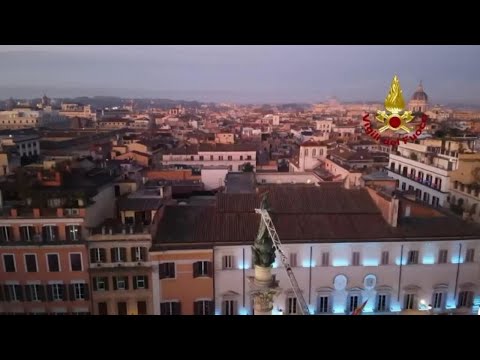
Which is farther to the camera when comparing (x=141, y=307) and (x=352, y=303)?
(x=352, y=303)

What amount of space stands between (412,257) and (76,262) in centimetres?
572

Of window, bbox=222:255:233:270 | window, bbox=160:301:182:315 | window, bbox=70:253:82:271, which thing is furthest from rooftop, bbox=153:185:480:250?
window, bbox=70:253:82:271

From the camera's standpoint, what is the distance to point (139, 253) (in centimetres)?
639

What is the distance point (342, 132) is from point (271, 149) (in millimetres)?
2881

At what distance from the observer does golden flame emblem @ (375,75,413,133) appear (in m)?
5.92

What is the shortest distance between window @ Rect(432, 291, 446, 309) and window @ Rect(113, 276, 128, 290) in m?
5.34

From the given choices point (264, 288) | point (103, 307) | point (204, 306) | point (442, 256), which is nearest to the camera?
point (264, 288)

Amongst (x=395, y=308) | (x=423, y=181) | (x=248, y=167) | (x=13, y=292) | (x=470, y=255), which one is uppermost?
(x=423, y=181)

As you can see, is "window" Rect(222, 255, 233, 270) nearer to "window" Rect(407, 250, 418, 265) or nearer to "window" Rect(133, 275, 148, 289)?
"window" Rect(133, 275, 148, 289)

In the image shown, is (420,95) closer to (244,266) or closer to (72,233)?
(244,266)

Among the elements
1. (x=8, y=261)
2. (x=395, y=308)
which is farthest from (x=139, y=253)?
(x=395, y=308)
